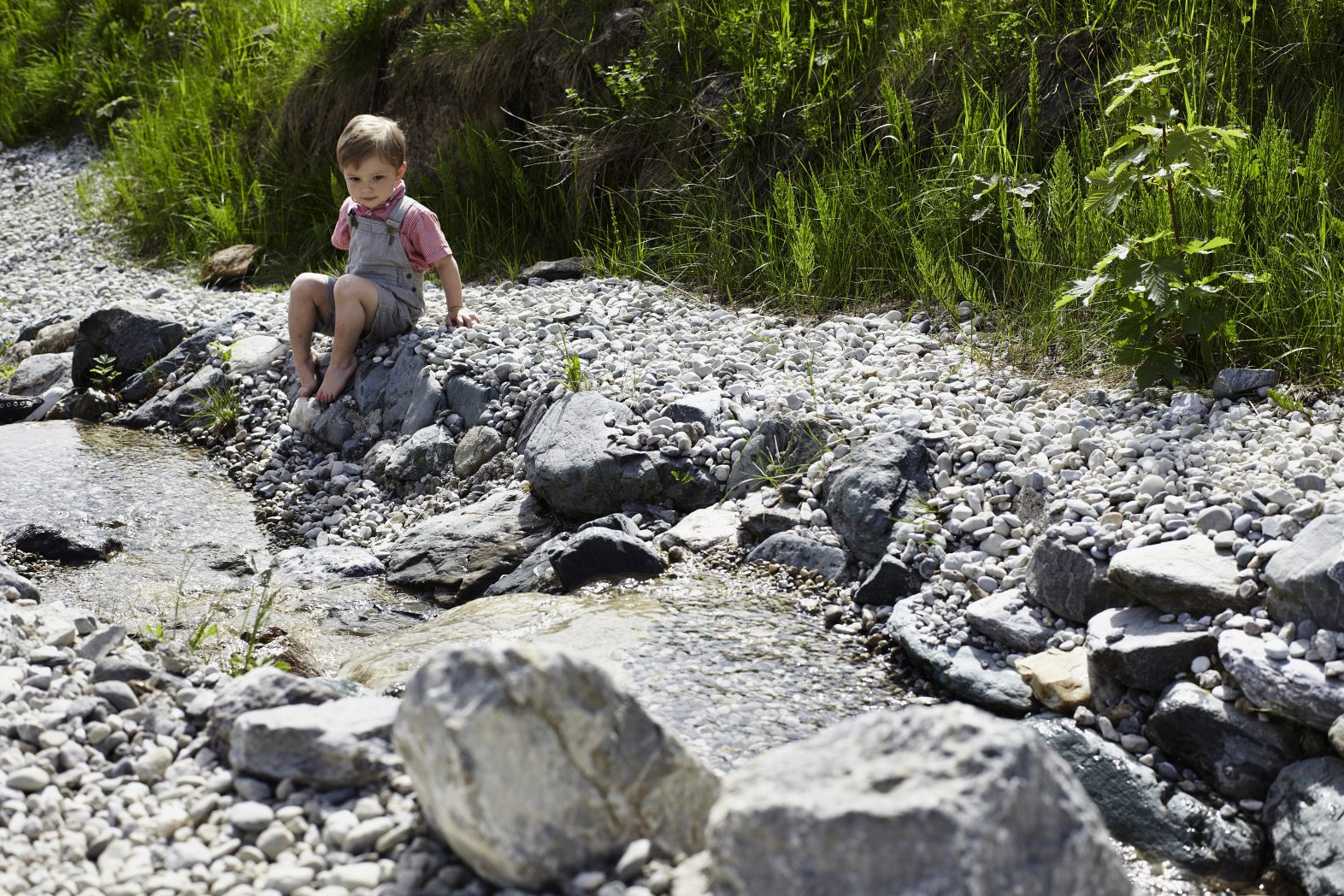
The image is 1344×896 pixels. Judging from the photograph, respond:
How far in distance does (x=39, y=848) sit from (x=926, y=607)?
2369 millimetres

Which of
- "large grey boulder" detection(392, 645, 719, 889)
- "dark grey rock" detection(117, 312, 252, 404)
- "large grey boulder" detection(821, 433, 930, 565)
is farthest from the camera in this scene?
"dark grey rock" detection(117, 312, 252, 404)

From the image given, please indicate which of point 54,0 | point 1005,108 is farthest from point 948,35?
point 54,0

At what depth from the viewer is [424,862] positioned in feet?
6.70

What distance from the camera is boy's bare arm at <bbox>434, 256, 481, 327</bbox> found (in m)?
5.53

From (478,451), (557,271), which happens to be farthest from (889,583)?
(557,271)

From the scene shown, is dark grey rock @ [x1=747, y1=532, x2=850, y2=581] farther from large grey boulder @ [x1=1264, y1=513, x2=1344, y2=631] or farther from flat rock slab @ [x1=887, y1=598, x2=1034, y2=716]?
large grey boulder @ [x1=1264, y1=513, x2=1344, y2=631]

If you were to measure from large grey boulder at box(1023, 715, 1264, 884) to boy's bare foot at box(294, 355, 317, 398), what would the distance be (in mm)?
3729

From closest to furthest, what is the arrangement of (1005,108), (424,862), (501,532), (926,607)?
(424,862) < (926,607) < (501,532) < (1005,108)

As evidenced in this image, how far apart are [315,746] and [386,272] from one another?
11.8ft

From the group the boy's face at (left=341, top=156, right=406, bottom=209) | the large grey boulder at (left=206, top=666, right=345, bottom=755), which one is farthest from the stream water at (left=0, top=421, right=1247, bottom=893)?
the boy's face at (left=341, top=156, right=406, bottom=209)

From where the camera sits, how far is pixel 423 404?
5148mm

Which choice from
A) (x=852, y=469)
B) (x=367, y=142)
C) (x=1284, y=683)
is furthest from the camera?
(x=367, y=142)

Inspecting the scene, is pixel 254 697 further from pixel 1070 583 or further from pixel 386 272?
pixel 386 272

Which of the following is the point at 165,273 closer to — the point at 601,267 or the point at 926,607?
the point at 601,267
